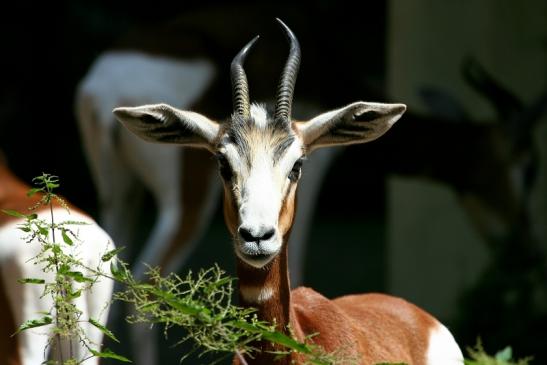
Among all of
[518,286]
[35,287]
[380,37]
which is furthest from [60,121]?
[35,287]

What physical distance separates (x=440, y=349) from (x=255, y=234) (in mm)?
1122

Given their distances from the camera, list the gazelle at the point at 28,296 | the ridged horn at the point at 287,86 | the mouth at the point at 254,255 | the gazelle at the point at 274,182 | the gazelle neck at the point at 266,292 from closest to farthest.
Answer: the mouth at the point at 254,255 → the gazelle at the point at 274,182 → the gazelle neck at the point at 266,292 → the ridged horn at the point at 287,86 → the gazelle at the point at 28,296

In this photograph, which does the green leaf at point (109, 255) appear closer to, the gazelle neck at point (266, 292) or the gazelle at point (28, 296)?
the gazelle neck at point (266, 292)

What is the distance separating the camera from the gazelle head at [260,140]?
3252 millimetres

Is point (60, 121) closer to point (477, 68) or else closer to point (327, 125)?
point (477, 68)

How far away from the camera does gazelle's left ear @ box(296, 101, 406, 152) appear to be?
368cm

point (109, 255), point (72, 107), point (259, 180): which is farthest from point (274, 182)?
point (72, 107)

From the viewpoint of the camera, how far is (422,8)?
8164mm

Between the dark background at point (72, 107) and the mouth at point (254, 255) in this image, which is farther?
the dark background at point (72, 107)

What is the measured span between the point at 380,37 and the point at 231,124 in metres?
8.91

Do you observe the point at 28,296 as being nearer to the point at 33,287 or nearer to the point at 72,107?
the point at 33,287

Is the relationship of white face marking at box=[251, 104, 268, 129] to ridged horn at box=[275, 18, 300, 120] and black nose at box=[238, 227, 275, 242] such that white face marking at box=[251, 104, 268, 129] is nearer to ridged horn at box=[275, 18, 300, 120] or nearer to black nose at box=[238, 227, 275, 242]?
ridged horn at box=[275, 18, 300, 120]

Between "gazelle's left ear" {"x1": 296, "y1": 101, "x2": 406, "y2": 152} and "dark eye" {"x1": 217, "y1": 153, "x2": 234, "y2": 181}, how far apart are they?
252mm

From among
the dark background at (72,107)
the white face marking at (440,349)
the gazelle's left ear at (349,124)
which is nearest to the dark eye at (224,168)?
the gazelle's left ear at (349,124)
